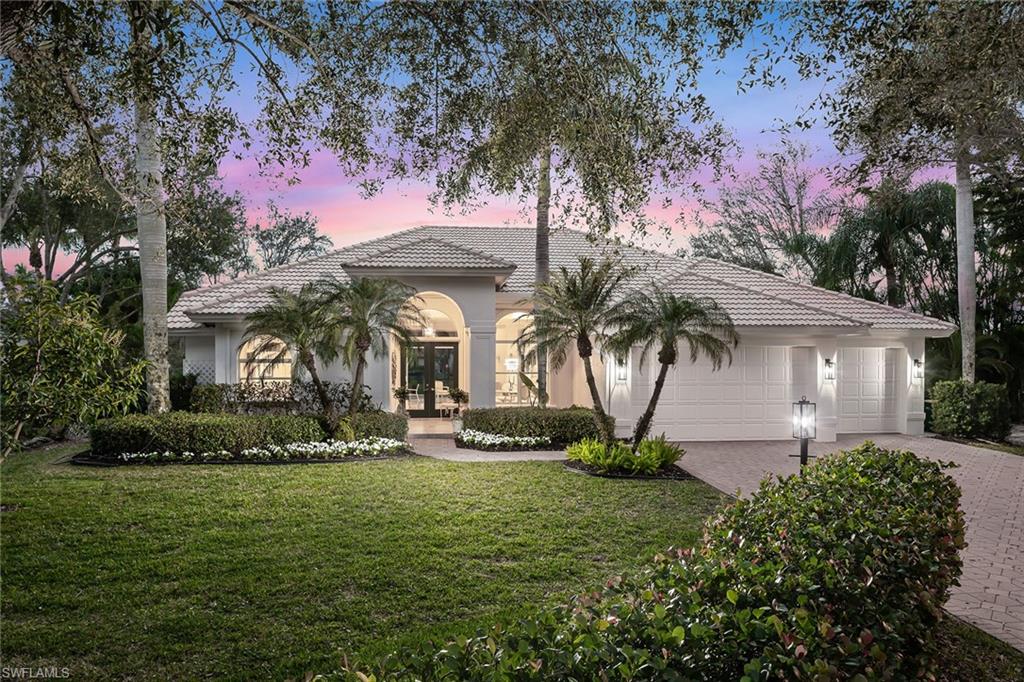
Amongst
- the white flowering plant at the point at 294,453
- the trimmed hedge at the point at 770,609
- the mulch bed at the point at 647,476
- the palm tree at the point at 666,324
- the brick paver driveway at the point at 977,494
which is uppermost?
the palm tree at the point at 666,324

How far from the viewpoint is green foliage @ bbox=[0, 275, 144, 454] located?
6574 millimetres

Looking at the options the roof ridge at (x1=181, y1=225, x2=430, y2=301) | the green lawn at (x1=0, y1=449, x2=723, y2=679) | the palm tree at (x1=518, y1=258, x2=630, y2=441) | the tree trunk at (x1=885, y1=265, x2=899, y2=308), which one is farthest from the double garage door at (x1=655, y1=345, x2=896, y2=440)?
the roof ridge at (x1=181, y1=225, x2=430, y2=301)

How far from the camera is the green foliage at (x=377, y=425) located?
14945 millimetres

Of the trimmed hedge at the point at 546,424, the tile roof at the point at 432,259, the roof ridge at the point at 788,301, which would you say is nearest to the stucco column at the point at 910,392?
the roof ridge at the point at 788,301

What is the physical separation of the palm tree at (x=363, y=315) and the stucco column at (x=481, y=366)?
8.37ft

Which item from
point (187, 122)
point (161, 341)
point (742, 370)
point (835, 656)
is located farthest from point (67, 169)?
point (742, 370)

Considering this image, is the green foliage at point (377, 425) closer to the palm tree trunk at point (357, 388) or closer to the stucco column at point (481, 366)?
the palm tree trunk at point (357, 388)

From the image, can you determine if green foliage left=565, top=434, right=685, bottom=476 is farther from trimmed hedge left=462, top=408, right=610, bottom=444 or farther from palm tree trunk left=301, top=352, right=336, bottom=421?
palm tree trunk left=301, top=352, right=336, bottom=421

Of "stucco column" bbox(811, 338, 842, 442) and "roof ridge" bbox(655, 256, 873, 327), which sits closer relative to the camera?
"stucco column" bbox(811, 338, 842, 442)

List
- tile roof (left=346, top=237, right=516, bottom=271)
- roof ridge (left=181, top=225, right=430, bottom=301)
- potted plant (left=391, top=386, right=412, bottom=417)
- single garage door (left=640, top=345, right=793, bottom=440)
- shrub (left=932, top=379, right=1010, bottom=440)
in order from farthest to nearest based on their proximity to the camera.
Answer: potted plant (left=391, top=386, right=412, bottom=417) < roof ridge (left=181, top=225, right=430, bottom=301) < shrub (left=932, top=379, right=1010, bottom=440) < tile roof (left=346, top=237, right=516, bottom=271) < single garage door (left=640, top=345, right=793, bottom=440)

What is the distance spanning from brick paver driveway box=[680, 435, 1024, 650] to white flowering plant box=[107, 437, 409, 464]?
608cm

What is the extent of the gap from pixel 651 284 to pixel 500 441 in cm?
548

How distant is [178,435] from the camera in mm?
13352

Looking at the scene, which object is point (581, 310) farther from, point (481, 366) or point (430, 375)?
point (430, 375)
